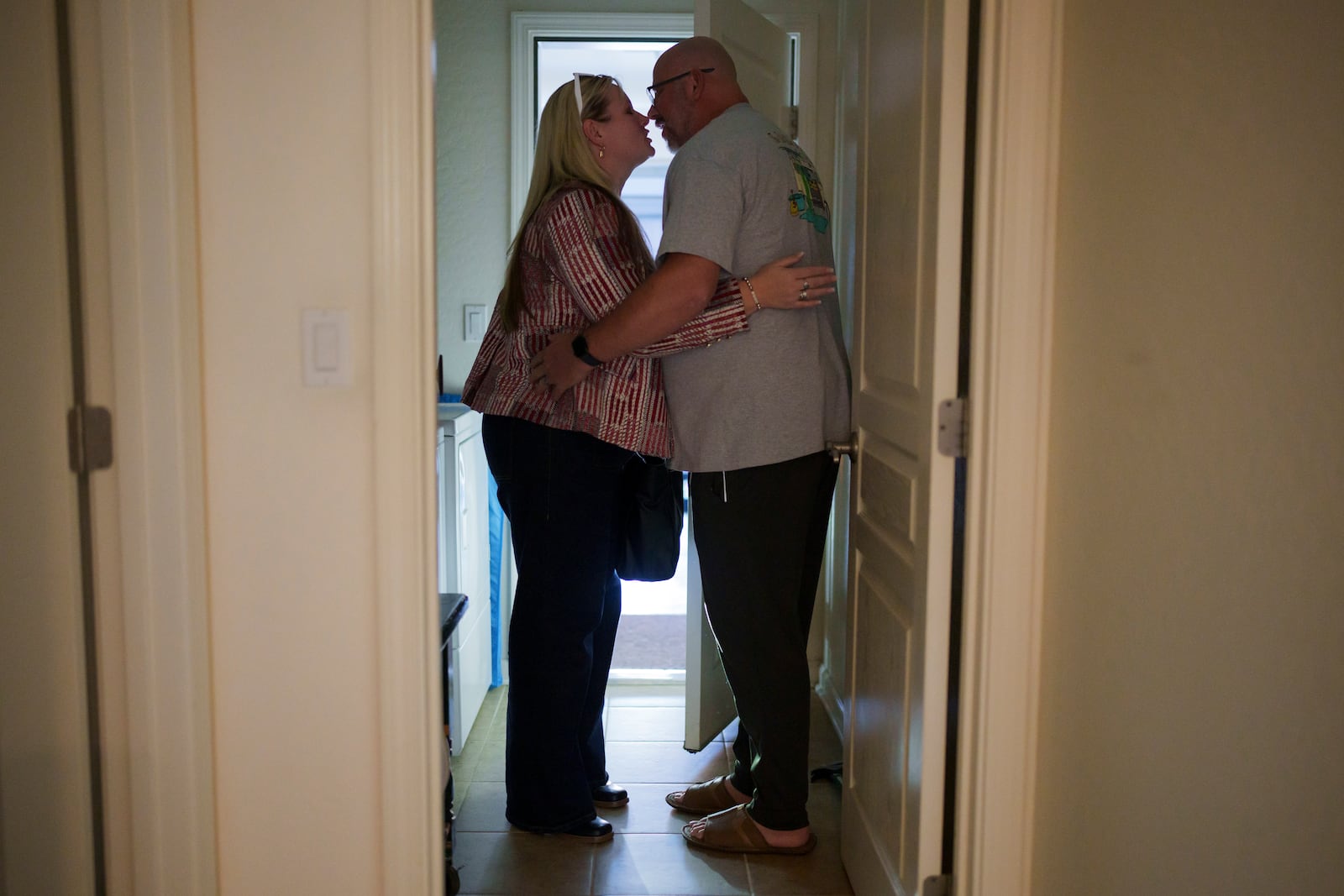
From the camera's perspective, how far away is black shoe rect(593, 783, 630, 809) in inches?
99.0

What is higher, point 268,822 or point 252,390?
point 252,390

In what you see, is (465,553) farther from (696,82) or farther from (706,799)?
(696,82)

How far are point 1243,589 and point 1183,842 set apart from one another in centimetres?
31

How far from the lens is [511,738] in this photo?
232 centimetres

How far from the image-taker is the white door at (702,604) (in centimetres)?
257

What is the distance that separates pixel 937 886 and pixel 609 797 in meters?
1.08

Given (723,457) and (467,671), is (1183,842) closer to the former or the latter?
(723,457)

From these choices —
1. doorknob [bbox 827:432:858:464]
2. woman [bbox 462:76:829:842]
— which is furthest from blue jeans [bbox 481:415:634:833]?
doorknob [bbox 827:432:858:464]

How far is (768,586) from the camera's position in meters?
2.08

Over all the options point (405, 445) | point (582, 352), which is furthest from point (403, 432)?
point (582, 352)

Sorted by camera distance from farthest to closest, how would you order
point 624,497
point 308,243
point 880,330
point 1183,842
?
point 624,497 → point 880,330 → point 308,243 → point 1183,842

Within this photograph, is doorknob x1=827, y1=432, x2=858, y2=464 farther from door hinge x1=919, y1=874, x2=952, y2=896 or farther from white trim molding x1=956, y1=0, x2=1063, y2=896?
door hinge x1=919, y1=874, x2=952, y2=896

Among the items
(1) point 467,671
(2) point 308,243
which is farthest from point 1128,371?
(1) point 467,671

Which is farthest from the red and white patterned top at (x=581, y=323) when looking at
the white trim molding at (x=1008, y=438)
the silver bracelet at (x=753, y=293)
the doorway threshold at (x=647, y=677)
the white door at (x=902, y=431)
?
the doorway threshold at (x=647, y=677)
